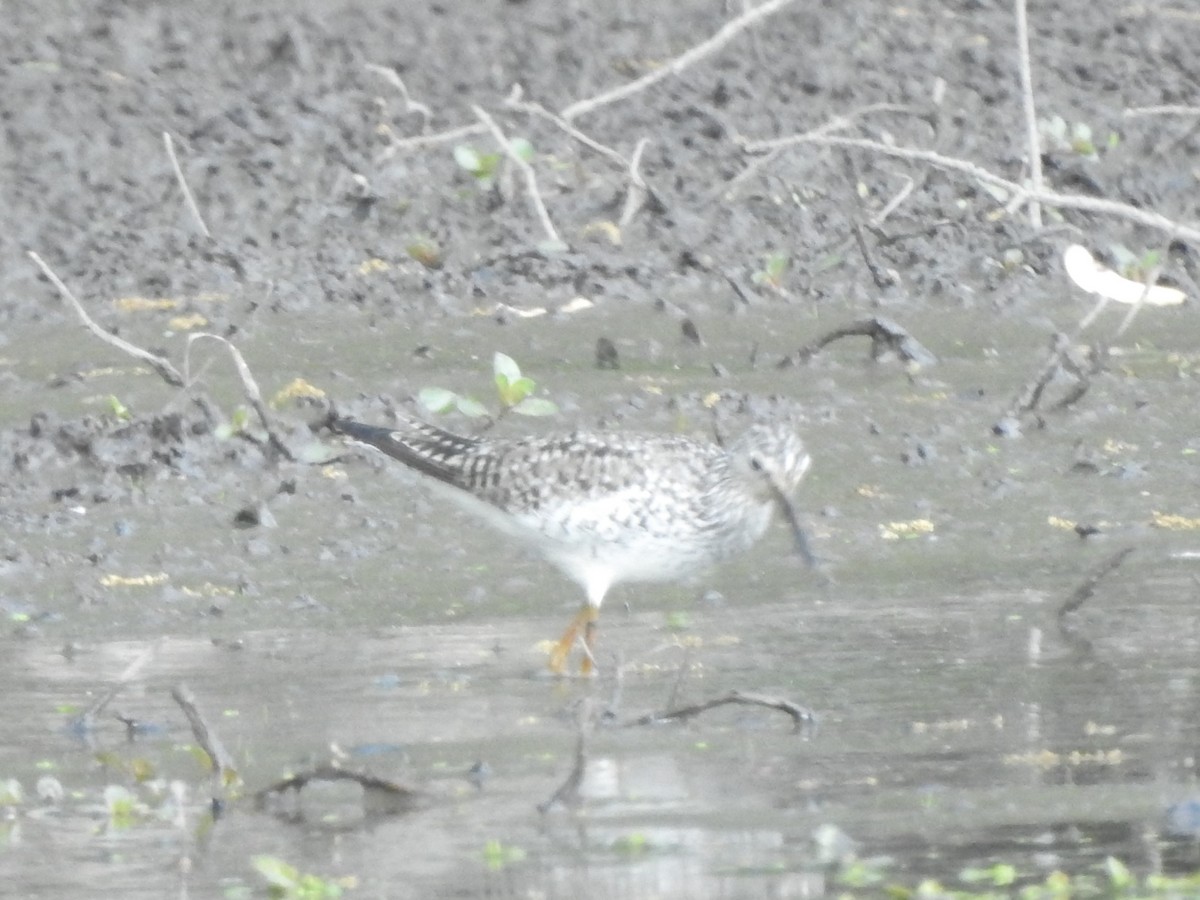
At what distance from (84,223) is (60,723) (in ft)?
23.0

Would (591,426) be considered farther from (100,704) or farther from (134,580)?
(100,704)

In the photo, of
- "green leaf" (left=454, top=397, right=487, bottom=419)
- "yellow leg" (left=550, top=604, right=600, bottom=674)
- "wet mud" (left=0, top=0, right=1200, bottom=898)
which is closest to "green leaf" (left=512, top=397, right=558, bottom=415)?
"green leaf" (left=454, top=397, right=487, bottom=419)

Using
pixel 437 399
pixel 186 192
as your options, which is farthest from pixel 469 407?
pixel 186 192

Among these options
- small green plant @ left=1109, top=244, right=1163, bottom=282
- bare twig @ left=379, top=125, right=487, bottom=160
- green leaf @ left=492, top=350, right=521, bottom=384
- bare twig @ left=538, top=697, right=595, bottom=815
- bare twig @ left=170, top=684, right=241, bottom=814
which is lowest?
bare twig @ left=538, top=697, right=595, bottom=815

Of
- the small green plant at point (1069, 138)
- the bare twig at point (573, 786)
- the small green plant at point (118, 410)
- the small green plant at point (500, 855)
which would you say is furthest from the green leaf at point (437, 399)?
the small green plant at point (1069, 138)

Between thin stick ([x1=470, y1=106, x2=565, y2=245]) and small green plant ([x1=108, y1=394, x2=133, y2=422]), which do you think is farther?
thin stick ([x1=470, y1=106, x2=565, y2=245])

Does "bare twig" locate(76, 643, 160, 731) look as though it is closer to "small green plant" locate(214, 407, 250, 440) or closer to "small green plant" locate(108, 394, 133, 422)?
"small green plant" locate(214, 407, 250, 440)

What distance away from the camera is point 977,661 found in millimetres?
6977

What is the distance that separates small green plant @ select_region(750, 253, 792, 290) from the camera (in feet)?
39.8

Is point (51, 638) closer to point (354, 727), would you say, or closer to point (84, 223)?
point (354, 727)

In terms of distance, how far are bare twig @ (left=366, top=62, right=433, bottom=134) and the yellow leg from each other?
6326mm

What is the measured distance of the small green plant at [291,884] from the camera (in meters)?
4.75

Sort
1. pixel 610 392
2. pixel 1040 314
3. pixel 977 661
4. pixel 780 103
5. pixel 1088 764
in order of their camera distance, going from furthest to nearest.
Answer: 1. pixel 780 103
2. pixel 1040 314
3. pixel 610 392
4. pixel 977 661
5. pixel 1088 764

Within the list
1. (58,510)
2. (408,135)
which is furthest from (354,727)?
(408,135)
